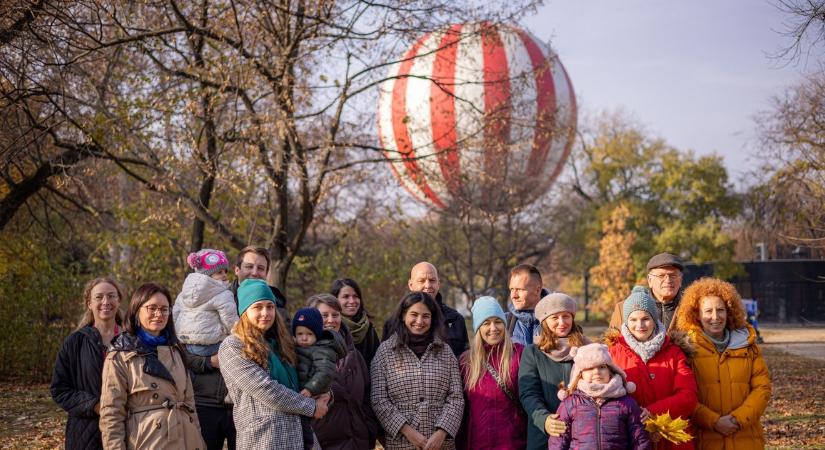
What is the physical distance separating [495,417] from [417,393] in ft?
1.70

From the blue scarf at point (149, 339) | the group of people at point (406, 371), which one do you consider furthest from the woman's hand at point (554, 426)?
the blue scarf at point (149, 339)

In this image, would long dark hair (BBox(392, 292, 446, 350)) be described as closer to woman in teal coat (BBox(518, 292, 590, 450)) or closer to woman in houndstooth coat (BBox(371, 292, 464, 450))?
woman in houndstooth coat (BBox(371, 292, 464, 450))

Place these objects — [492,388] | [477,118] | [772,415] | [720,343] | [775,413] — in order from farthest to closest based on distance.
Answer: [477,118] < [775,413] < [772,415] < [492,388] < [720,343]

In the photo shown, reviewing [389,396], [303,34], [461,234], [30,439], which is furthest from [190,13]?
[461,234]

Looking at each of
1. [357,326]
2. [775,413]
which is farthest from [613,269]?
[357,326]

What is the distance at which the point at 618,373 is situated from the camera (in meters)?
4.89

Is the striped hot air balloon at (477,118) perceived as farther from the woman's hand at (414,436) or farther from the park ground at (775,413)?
the woman's hand at (414,436)

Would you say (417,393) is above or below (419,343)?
below

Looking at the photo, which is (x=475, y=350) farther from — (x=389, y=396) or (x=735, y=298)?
(x=735, y=298)

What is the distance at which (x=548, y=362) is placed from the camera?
17.4ft

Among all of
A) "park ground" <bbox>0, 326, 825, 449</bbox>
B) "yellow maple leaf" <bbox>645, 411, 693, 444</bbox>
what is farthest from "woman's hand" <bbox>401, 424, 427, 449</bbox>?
"park ground" <bbox>0, 326, 825, 449</bbox>

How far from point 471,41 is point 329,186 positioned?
266 centimetres

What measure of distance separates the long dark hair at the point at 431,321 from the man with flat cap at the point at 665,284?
1180 mm

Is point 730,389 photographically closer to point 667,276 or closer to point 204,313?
point 667,276
